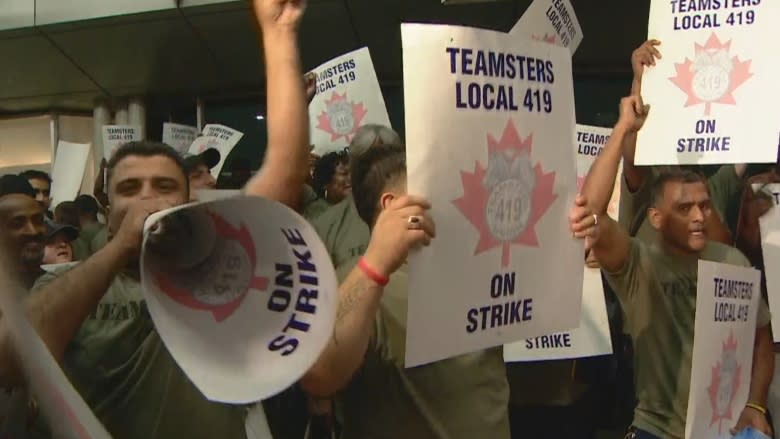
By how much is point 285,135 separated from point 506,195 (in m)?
0.38

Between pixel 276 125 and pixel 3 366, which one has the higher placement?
pixel 276 125

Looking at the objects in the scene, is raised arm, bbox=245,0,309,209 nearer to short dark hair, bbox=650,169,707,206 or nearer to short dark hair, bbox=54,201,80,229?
short dark hair, bbox=650,169,707,206

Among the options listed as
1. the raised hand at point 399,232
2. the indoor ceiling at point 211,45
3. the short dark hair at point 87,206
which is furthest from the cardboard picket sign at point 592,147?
the indoor ceiling at point 211,45

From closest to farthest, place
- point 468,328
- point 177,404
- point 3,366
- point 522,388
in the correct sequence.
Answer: point 3,366 → point 177,404 → point 468,328 → point 522,388

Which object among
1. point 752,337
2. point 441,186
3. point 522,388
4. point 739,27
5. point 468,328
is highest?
point 739,27

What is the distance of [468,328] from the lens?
4.09ft

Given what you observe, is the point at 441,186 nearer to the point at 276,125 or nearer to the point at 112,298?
the point at 276,125

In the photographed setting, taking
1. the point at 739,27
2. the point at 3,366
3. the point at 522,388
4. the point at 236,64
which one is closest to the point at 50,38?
the point at 236,64

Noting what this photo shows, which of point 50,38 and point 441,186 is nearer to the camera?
Result: point 441,186

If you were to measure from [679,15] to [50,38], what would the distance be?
15.7ft

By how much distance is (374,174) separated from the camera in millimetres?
1453

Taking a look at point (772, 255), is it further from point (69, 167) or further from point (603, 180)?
point (69, 167)

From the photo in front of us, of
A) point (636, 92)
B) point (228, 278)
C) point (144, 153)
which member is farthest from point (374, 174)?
point (636, 92)

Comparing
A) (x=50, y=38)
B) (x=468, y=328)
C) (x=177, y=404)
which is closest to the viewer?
(x=177, y=404)
